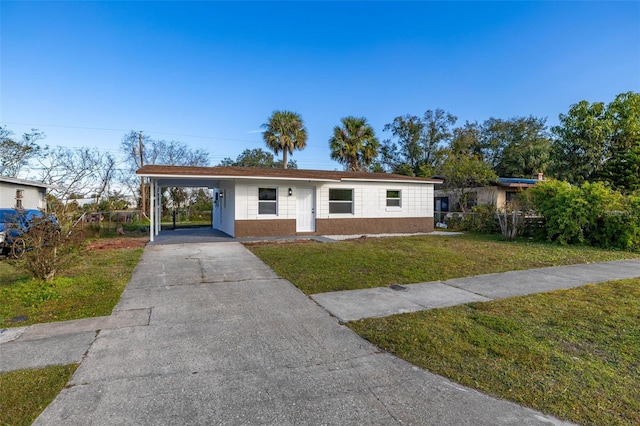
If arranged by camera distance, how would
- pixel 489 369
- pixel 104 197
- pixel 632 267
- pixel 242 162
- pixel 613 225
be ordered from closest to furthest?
pixel 489 369
pixel 632 267
pixel 613 225
pixel 104 197
pixel 242 162

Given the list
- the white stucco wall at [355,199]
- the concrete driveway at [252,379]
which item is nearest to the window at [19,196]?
the white stucco wall at [355,199]

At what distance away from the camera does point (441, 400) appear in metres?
2.49

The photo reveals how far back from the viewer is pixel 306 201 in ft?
47.3

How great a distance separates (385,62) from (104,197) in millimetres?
22998

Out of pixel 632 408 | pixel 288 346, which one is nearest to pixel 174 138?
pixel 288 346

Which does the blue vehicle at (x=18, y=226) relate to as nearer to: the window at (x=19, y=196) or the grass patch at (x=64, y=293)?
the grass patch at (x=64, y=293)

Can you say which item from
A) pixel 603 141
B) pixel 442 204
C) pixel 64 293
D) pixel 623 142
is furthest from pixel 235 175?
pixel 623 142

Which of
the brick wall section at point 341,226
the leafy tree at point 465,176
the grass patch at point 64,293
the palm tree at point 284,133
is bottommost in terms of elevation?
the grass patch at point 64,293

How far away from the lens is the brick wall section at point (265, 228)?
42.8 ft

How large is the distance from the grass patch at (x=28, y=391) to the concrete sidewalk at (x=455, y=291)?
299 cm

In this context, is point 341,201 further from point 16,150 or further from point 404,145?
point 16,150

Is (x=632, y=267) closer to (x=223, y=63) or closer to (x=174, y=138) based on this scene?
(x=223, y=63)

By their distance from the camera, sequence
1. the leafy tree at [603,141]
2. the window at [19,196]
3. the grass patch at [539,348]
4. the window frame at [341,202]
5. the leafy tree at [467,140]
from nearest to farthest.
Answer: the grass patch at [539,348]
the window at [19,196]
the window frame at [341,202]
the leafy tree at [603,141]
the leafy tree at [467,140]

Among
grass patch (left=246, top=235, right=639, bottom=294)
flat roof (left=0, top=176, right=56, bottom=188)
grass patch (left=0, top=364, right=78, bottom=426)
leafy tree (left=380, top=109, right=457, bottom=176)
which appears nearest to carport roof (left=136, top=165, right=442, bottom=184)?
grass patch (left=246, top=235, right=639, bottom=294)
